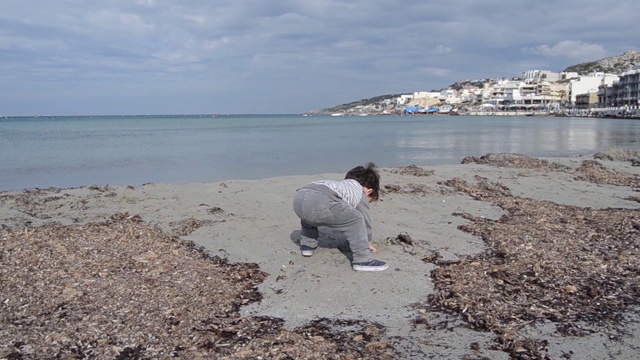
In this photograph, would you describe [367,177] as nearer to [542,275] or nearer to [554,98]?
[542,275]

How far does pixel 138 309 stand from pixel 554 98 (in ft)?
487

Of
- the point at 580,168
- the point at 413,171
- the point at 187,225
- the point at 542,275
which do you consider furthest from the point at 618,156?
the point at 187,225

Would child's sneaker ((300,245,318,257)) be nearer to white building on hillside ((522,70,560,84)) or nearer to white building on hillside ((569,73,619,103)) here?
white building on hillside ((569,73,619,103))

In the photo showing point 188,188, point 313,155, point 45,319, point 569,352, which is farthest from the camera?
point 313,155

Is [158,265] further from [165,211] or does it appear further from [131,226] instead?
[165,211]

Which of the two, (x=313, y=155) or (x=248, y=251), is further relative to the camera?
(x=313, y=155)

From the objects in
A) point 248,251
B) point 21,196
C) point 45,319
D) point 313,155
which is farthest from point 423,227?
point 313,155

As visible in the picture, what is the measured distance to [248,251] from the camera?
5762 millimetres

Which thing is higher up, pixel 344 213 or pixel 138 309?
pixel 344 213

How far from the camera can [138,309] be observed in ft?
13.0

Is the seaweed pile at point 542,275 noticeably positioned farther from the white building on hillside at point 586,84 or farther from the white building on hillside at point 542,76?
the white building on hillside at point 542,76

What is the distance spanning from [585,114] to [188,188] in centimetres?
10641

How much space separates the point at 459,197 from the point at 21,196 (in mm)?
8041

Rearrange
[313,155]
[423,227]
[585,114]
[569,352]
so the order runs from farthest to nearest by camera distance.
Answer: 1. [585,114]
2. [313,155]
3. [423,227]
4. [569,352]
